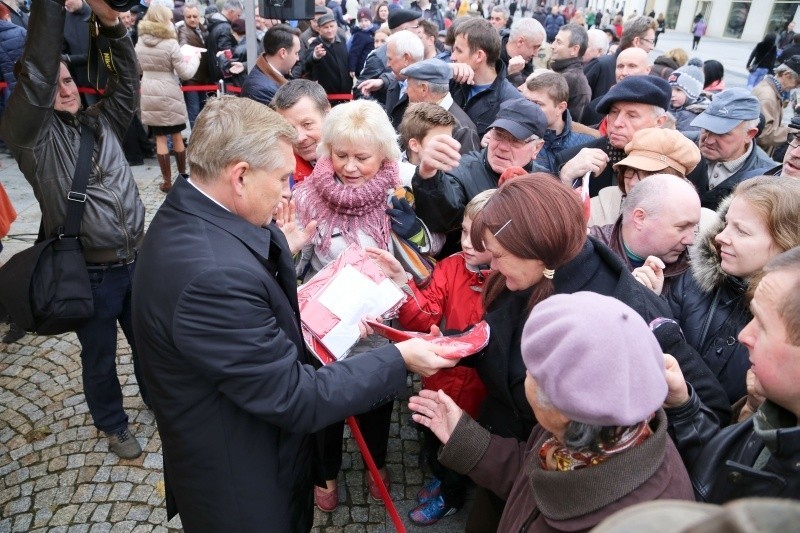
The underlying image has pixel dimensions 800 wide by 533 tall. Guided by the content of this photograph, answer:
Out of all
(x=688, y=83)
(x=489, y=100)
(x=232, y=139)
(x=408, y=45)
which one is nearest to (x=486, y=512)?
(x=232, y=139)

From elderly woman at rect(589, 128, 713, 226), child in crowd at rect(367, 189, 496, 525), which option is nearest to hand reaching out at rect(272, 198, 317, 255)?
child in crowd at rect(367, 189, 496, 525)

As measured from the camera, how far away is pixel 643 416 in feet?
3.95

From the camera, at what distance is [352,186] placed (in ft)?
8.70

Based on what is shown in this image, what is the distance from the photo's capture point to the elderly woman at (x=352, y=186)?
2635 millimetres

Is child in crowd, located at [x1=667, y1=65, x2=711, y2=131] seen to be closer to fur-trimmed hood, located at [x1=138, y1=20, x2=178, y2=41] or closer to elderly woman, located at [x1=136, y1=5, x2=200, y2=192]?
elderly woman, located at [x1=136, y1=5, x2=200, y2=192]

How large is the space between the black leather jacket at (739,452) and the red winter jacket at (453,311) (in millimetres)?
1045

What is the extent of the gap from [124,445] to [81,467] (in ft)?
0.82

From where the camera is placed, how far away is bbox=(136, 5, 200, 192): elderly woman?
6707 mm

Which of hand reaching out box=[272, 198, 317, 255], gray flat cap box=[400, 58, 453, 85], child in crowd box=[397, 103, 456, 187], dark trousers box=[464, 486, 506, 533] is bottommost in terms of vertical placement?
dark trousers box=[464, 486, 506, 533]

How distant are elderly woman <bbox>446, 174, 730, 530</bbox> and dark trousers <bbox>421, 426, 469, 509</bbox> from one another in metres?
0.83

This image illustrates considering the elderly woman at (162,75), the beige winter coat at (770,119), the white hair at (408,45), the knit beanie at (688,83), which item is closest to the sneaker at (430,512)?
the white hair at (408,45)

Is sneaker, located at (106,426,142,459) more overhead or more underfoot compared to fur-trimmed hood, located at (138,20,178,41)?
more underfoot

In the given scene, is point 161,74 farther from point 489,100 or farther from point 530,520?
point 530,520

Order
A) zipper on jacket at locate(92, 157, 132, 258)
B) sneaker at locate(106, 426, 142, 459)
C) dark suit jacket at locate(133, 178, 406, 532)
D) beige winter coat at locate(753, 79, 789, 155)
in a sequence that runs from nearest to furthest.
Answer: dark suit jacket at locate(133, 178, 406, 532) → zipper on jacket at locate(92, 157, 132, 258) → sneaker at locate(106, 426, 142, 459) → beige winter coat at locate(753, 79, 789, 155)
